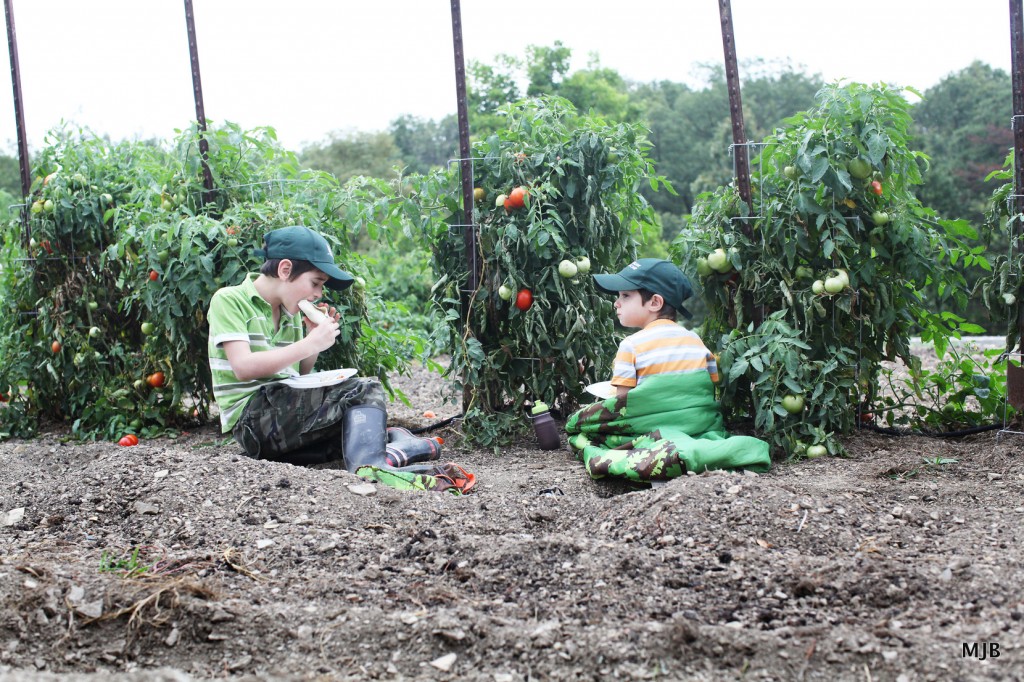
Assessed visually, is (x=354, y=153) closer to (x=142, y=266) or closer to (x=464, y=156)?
(x=142, y=266)

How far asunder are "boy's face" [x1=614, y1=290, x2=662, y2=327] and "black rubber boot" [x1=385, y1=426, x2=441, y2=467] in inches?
39.4

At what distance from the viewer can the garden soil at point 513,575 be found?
198 centimetres

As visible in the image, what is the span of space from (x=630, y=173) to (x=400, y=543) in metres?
2.52

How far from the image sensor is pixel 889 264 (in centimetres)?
405

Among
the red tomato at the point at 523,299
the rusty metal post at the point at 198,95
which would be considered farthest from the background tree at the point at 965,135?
the rusty metal post at the point at 198,95

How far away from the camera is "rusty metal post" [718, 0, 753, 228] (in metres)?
3.98

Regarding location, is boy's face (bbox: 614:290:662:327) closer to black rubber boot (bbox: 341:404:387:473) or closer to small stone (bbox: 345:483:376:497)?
black rubber boot (bbox: 341:404:387:473)

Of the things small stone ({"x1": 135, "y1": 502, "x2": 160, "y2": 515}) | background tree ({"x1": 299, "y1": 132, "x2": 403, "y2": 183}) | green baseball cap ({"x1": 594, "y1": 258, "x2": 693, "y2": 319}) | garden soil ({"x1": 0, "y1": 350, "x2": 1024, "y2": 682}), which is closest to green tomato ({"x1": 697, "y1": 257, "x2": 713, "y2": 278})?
green baseball cap ({"x1": 594, "y1": 258, "x2": 693, "y2": 319})

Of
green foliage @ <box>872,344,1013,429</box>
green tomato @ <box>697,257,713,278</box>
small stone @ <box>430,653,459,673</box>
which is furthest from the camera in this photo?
green foliage @ <box>872,344,1013,429</box>

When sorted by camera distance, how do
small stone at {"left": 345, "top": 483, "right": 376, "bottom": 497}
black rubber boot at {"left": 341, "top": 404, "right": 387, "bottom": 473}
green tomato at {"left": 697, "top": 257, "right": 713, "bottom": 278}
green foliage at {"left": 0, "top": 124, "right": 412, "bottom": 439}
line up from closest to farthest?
small stone at {"left": 345, "top": 483, "right": 376, "bottom": 497}
black rubber boot at {"left": 341, "top": 404, "right": 387, "bottom": 473}
green tomato at {"left": 697, "top": 257, "right": 713, "bottom": 278}
green foliage at {"left": 0, "top": 124, "right": 412, "bottom": 439}

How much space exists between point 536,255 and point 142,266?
2.05m

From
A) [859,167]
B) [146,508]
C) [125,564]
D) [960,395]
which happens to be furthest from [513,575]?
[960,395]

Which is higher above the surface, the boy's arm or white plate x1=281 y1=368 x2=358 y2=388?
the boy's arm

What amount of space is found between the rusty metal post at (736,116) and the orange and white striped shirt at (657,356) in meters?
0.62
